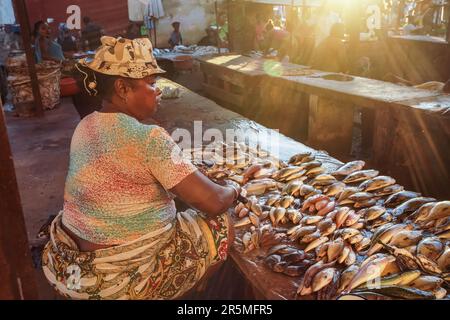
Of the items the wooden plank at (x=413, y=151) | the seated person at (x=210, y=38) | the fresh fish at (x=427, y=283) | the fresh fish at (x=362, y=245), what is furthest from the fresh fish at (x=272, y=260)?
the seated person at (x=210, y=38)

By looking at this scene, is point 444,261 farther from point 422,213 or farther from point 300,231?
point 300,231

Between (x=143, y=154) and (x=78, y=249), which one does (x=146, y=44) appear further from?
(x=78, y=249)

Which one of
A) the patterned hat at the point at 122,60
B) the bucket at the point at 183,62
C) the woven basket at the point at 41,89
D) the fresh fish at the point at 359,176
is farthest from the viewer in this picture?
the bucket at the point at 183,62

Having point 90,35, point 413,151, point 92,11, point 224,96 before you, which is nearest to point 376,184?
point 413,151

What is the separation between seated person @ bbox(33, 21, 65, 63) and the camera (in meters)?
10.5

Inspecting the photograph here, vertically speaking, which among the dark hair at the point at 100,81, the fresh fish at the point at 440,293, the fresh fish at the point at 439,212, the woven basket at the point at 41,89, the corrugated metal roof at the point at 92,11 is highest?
the corrugated metal roof at the point at 92,11

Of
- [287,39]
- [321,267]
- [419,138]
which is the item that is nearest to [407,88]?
[419,138]

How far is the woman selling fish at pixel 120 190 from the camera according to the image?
226 cm

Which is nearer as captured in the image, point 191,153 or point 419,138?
point 191,153

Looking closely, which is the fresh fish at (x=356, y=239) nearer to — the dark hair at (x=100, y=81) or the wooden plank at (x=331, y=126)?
the dark hair at (x=100, y=81)

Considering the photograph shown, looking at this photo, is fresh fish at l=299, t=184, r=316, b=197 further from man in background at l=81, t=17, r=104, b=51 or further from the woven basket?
man in background at l=81, t=17, r=104, b=51

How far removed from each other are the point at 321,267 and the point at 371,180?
54.4 inches

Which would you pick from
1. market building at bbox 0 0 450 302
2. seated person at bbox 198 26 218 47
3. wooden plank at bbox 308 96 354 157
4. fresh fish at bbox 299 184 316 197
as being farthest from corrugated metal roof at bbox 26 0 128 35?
fresh fish at bbox 299 184 316 197

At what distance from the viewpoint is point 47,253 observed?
2.53 m
